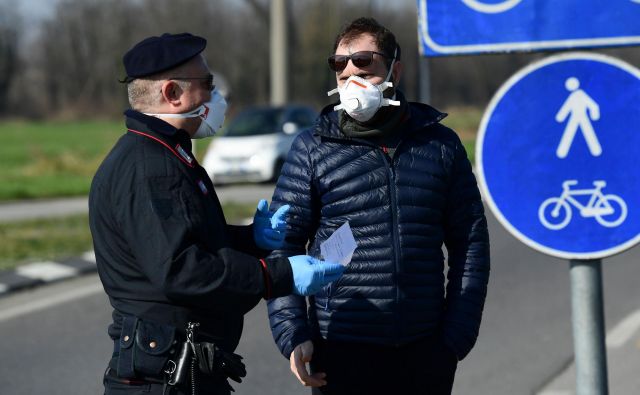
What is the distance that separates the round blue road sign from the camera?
3619mm

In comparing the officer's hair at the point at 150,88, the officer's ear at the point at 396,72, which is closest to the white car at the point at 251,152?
the officer's ear at the point at 396,72

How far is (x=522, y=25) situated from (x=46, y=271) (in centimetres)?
802

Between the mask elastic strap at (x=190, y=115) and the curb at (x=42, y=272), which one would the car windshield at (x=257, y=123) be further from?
the mask elastic strap at (x=190, y=115)

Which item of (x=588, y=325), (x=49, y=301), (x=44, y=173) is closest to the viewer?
(x=588, y=325)

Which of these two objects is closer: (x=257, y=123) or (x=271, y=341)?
(x=271, y=341)

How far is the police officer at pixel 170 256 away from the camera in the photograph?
→ 301cm

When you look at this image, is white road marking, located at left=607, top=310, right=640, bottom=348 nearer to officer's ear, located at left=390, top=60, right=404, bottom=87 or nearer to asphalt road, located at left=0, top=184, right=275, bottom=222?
officer's ear, located at left=390, top=60, right=404, bottom=87

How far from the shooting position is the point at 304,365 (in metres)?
3.53

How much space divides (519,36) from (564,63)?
165mm

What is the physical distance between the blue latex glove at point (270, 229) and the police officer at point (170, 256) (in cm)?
31

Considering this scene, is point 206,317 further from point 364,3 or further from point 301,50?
point 364,3

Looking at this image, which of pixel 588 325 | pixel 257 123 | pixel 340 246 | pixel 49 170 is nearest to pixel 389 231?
pixel 340 246

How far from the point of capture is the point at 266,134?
2255cm

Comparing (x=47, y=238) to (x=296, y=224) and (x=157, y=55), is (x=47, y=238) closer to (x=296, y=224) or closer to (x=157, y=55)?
(x=296, y=224)
